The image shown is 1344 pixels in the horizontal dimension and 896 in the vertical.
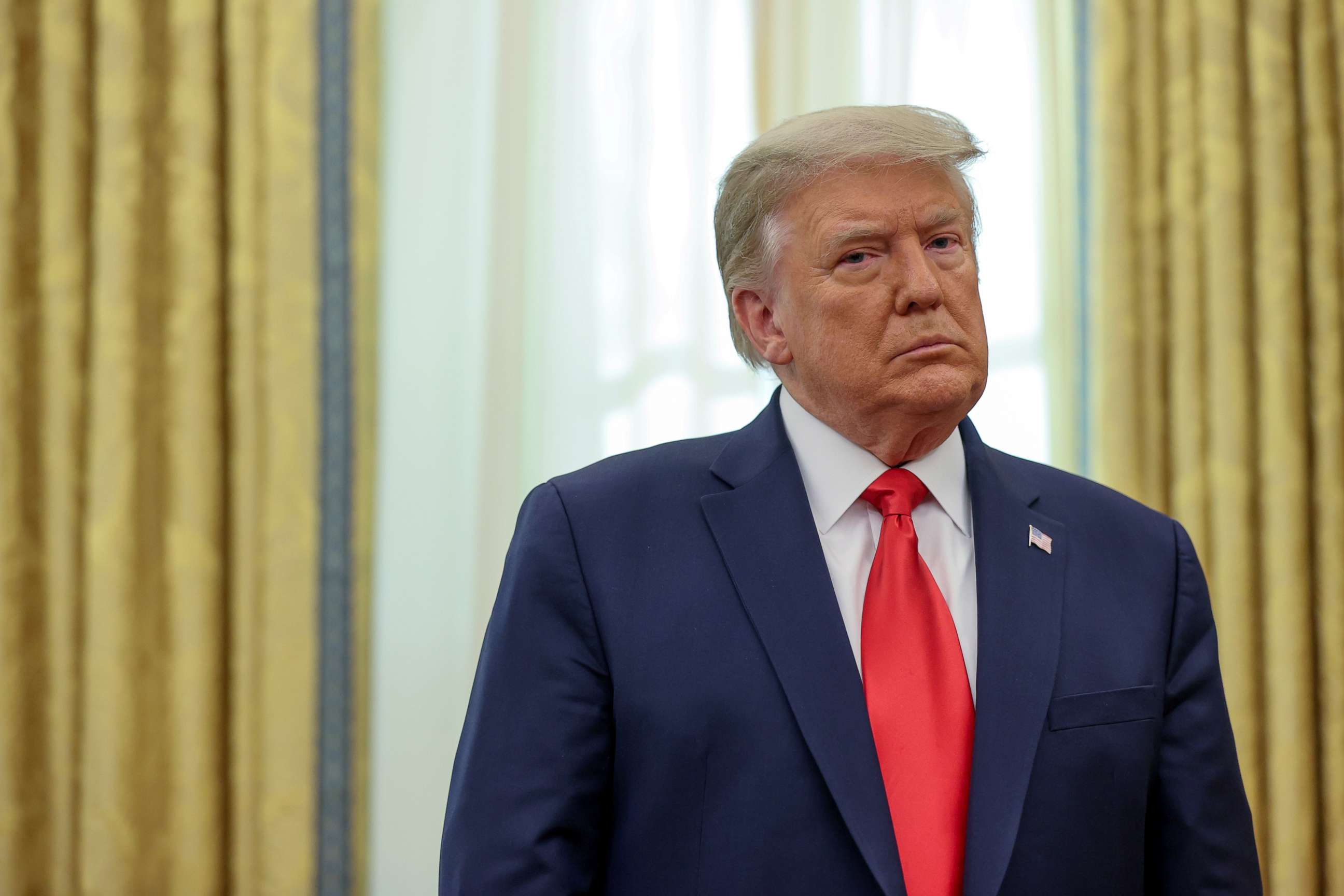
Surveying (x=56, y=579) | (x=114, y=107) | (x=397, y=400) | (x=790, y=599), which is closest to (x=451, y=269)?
(x=397, y=400)

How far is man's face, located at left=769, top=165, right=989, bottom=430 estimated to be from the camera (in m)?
1.42

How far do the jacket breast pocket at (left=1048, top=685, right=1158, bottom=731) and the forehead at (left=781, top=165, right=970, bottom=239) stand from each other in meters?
0.58

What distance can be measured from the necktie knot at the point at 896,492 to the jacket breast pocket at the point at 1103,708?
27 cm

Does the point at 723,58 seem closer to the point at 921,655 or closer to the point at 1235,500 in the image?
the point at 1235,500

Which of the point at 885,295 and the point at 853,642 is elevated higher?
the point at 885,295

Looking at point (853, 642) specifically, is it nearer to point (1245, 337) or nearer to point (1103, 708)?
point (1103, 708)

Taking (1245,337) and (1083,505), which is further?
(1245,337)

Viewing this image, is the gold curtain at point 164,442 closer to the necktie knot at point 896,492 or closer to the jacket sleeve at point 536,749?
the jacket sleeve at point 536,749

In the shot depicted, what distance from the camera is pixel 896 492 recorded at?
1444mm

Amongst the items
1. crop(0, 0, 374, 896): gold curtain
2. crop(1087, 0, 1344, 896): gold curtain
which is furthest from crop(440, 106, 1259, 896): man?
crop(0, 0, 374, 896): gold curtain

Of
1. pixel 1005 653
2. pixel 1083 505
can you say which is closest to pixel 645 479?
pixel 1005 653

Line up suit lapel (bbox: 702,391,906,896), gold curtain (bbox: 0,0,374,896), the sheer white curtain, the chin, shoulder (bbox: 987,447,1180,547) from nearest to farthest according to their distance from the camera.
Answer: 1. suit lapel (bbox: 702,391,906,896)
2. the chin
3. shoulder (bbox: 987,447,1180,547)
4. gold curtain (bbox: 0,0,374,896)
5. the sheer white curtain

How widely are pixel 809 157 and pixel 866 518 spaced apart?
0.44 metres

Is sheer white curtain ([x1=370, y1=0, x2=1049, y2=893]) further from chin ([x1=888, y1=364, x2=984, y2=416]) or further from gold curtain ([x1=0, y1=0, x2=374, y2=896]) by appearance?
chin ([x1=888, y1=364, x2=984, y2=416])
